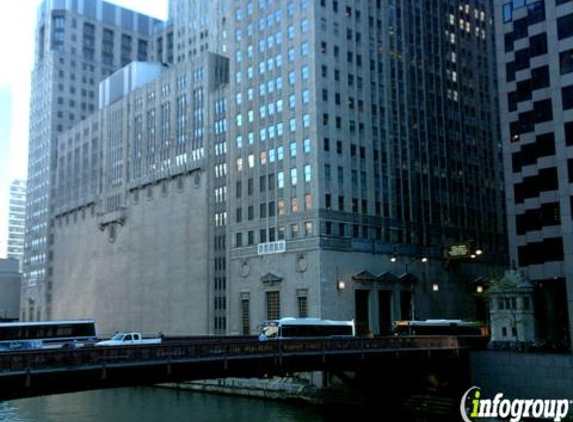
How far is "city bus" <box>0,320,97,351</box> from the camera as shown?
75.4m

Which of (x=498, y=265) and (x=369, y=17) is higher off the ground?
(x=369, y=17)

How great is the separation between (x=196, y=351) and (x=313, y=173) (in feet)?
182

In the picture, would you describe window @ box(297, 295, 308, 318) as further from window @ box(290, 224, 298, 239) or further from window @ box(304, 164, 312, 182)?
window @ box(304, 164, 312, 182)

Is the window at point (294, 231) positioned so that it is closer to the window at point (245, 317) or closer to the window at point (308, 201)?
the window at point (308, 201)

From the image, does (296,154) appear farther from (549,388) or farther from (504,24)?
(549,388)

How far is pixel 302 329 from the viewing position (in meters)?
79.6

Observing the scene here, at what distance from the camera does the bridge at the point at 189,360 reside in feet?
143

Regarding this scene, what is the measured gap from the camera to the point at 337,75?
356 ft

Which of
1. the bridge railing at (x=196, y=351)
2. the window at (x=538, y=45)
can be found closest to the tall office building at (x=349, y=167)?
the window at (x=538, y=45)

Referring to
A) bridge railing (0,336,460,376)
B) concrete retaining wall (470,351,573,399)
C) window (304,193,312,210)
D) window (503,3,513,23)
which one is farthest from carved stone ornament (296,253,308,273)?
window (503,3,513,23)

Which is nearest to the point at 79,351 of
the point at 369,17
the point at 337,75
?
the point at 337,75

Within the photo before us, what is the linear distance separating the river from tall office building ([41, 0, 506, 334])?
20309mm

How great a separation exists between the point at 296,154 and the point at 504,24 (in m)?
35.1

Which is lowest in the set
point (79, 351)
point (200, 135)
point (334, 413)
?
point (334, 413)
